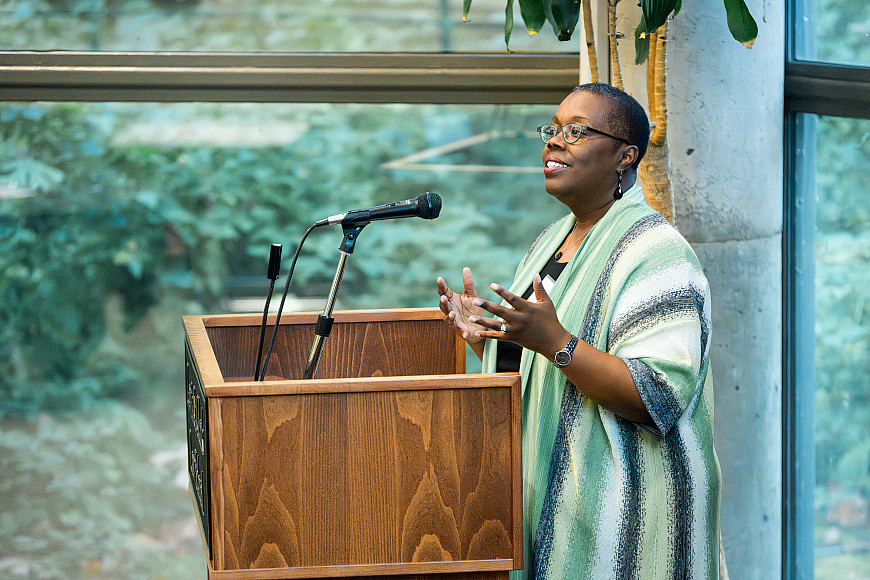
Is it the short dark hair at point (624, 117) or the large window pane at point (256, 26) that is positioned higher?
the large window pane at point (256, 26)

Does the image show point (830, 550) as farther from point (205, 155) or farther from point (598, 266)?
point (205, 155)

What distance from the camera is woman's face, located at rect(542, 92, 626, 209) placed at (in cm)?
188

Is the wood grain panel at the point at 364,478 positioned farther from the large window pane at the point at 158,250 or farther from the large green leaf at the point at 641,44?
the large window pane at the point at 158,250

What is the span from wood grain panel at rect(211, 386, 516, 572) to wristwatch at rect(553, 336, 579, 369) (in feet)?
0.44

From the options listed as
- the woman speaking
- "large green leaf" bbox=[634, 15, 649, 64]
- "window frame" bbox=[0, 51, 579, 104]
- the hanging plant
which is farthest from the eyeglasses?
"window frame" bbox=[0, 51, 579, 104]

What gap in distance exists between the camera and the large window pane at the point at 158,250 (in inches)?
132

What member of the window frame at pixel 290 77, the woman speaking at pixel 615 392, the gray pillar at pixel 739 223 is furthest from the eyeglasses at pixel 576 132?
the window frame at pixel 290 77

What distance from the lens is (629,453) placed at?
69.2 inches

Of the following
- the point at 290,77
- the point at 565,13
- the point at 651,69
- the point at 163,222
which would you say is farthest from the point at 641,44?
the point at 163,222

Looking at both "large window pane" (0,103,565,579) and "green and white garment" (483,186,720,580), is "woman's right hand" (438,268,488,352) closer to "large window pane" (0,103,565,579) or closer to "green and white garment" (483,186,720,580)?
"green and white garment" (483,186,720,580)

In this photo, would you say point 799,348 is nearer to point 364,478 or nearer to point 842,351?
point 842,351

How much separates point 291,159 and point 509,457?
2.11 meters

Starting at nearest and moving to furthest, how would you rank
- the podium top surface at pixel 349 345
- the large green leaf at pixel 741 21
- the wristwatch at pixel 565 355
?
the wristwatch at pixel 565 355
the podium top surface at pixel 349 345
the large green leaf at pixel 741 21

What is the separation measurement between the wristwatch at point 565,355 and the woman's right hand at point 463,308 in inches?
8.5
